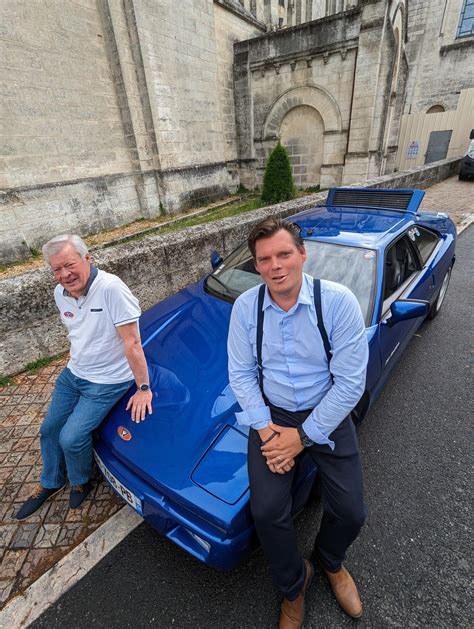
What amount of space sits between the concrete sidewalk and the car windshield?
188 centimetres

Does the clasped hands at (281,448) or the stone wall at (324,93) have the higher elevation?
the stone wall at (324,93)

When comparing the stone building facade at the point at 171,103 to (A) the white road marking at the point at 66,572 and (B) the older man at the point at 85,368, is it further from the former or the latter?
(A) the white road marking at the point at 66,572

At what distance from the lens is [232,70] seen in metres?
12.7

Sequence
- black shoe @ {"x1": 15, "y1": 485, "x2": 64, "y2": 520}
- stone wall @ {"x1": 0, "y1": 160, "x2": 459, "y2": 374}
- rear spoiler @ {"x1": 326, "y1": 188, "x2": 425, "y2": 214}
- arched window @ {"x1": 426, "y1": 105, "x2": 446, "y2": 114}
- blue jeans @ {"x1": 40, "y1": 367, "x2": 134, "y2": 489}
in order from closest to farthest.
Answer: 1. blue jeans @ {"x1": 40, "y1": 367, "x2": 134, "y2": 489}
2. black shoe @ {"x1": 15, "y1": 485, "x2": 64, "y2": 520}
3. stone wall @ {"x1": 0, "y1": 160, "x2": 459, "y2": 374}
4. rear spoiler @ {"x1": 326, "y1": 188, "x2": 425, "y2": 214}
5. arched window @ {"x1": 426, "y1": 105, "x2": 446, "y2": 114}

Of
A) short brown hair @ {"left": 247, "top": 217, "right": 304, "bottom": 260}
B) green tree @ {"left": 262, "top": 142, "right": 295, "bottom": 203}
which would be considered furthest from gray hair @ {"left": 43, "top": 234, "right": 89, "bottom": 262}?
green tree @ {"left": 262, "top": 142, "right": 295, "bottom": 203}

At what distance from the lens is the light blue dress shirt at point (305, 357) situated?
1.40 meters

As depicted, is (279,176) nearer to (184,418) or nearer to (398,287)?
(398,287)

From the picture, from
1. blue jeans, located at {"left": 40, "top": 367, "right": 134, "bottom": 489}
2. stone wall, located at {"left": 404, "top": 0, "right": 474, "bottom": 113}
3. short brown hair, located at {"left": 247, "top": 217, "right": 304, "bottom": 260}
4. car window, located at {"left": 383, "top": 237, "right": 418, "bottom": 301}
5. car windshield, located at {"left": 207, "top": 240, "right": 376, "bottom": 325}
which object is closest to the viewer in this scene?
short brown hair, located at {"left": 247, "top": 217, "right": 304, "bottom": 260}

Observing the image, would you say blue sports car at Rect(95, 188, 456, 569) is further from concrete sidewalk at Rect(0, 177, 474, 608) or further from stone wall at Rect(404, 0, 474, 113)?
stone wall at Rect(404, 0, 474, 113)

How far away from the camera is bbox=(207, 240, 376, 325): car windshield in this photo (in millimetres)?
2381

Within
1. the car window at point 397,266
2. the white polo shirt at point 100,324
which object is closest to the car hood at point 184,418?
the white polo shirt at point 100,324

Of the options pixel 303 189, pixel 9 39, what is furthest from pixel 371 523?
pixel 303 189

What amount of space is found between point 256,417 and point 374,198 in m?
3.39

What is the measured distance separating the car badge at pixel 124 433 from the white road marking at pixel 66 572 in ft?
2.06
